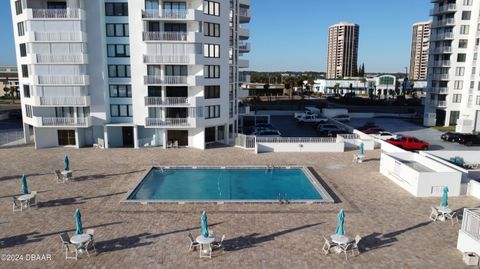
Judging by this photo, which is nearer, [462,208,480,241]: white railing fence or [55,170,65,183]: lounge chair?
[462,208,480,241]: white railing fence

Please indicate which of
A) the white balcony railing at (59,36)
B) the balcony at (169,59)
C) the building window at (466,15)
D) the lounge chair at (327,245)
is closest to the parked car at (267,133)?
the balcony at (169,59)

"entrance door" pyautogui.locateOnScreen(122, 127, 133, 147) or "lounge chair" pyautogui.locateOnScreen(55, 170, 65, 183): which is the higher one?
"entrance door" pyautogui.locateOnScreen(122, 127, 133, 147)

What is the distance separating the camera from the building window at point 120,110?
133 feet

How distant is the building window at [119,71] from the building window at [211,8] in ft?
34.7

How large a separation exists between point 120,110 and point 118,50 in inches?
259

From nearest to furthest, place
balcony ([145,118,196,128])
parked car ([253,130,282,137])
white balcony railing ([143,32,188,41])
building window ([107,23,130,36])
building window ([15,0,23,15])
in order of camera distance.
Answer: white balcony railing ([143,32,188,41]) < building window ([15,0,23,15]) < balcony ([145,118,196,128]) < building window ([107,23,130,36]) < parked car ([253,130,282,137])

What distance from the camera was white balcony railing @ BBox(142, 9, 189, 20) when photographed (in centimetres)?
3669

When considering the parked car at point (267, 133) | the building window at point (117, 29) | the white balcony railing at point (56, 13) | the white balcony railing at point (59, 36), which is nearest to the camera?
the white balcony railing at point (56, 13)

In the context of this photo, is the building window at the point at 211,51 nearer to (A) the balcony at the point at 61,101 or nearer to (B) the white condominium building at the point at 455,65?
(A) the balcony at the point at 61,101

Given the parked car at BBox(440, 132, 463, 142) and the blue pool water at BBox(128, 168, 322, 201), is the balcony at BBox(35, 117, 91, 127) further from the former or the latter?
the parked car at BBox(440, 132, 463, 142)

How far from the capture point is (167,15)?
36.9 meters

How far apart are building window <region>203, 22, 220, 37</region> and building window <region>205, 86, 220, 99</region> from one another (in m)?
5.63

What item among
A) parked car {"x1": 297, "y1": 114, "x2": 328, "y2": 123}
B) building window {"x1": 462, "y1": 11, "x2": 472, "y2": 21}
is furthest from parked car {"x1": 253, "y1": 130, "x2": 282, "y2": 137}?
building window {"x1": 462, "y1": 11, "x2": 472, "y2": 21}

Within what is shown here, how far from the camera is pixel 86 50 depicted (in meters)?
37.7
